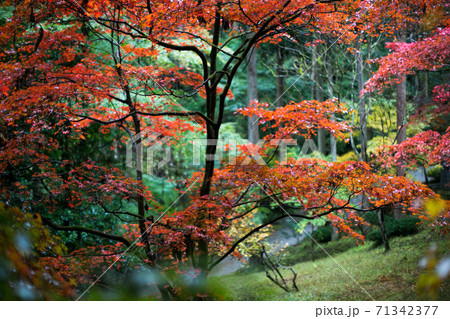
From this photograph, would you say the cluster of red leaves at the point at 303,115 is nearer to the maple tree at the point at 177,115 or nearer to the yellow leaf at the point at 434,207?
the maple tree at the point at 177,115

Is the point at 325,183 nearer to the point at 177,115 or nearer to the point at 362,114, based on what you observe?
the point at 177,115

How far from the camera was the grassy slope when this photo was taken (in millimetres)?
3824

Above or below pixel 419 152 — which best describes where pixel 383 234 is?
below

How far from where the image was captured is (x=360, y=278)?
4.50 meters

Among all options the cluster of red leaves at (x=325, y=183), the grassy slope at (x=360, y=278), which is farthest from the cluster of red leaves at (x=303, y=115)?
the grassy slope at (x=360, y=278)

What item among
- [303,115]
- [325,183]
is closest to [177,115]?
[303,115]

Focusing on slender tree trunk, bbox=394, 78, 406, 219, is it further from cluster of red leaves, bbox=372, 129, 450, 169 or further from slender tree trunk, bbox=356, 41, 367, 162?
slender tree trunk, bbox=356, 41, 367, 162

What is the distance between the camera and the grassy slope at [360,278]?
3824mm

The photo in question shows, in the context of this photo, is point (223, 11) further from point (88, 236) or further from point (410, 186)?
point (88, 236)

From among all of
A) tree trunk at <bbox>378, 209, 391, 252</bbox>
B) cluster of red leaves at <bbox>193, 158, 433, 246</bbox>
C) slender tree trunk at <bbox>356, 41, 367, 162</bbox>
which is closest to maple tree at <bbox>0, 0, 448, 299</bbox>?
cluster of red leaves at <bbox>193, 158, 433, 246</bbox>
